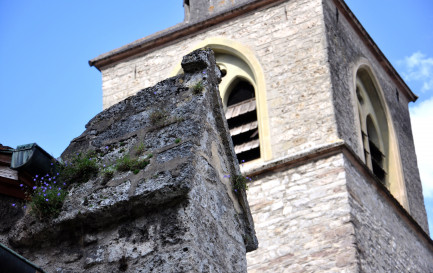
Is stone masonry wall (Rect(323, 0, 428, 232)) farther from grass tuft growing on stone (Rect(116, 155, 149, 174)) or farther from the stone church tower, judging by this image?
grass tuft growing on stone (Rect(116, 155, 149, 174))

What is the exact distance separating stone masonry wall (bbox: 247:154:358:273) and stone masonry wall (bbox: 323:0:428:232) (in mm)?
958

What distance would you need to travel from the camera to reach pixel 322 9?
14602mm

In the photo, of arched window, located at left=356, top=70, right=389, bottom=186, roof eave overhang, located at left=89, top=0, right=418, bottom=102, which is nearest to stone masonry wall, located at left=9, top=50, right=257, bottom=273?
arched window, located at left=356, top=70, right=389, bottom=186

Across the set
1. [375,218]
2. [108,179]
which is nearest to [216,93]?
[108,179]

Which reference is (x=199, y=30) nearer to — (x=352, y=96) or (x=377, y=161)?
(x=352, y=96)

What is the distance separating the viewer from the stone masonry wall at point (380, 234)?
1212 cm

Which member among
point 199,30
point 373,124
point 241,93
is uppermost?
point 199,30

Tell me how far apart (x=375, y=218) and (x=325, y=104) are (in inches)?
77.2

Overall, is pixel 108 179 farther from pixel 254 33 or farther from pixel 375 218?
pixel 254 33

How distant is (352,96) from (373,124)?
1698 mm

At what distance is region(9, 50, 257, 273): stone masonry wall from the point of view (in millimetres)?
3537

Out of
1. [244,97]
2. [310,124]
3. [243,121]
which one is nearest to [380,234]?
[310,124]

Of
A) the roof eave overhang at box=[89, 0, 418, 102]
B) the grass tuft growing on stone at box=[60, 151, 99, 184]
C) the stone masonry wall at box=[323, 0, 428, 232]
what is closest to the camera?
the grass tuft growing on stone at box=[60, 151, 99, 184]

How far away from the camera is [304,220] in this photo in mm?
12383
